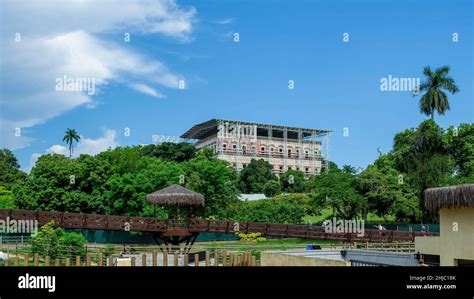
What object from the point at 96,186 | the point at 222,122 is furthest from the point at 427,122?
the point at 222,122

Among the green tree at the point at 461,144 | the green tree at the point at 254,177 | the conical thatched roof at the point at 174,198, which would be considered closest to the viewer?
the conical thatched roof at the point at 174,198

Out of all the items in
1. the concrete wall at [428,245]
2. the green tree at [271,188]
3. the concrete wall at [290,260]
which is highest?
the green tree at [271,188]

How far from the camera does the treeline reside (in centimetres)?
3647

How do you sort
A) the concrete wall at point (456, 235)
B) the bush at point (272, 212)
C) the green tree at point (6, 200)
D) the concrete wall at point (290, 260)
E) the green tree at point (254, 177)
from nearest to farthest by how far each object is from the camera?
the concrete wall at point (290, 260)
the concrete wall at point (456, 235)
the green tree at point (6, 200)
the bush at point (272, 212)
the green tree at point (254, 177)

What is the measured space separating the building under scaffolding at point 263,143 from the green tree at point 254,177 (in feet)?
31.8

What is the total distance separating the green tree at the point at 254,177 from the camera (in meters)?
72.2

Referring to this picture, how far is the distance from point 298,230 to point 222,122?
53.3 m

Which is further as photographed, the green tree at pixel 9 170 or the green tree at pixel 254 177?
the green tree at pixel 254 177

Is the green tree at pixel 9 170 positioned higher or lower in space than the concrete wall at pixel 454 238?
higher

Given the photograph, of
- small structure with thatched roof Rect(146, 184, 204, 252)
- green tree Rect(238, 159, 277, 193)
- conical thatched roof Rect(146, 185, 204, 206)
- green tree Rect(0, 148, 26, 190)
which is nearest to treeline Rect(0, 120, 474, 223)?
small structure with thatched roof Rect(146, 184, 204, 252)

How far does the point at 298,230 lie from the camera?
103 ft

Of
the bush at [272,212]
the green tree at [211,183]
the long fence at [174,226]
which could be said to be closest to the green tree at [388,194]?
the bush at [272,212]

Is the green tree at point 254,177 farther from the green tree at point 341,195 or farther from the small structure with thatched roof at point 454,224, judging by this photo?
the small structure with thatched roof at point 454,224
